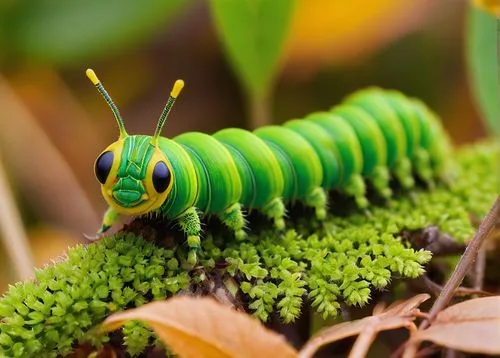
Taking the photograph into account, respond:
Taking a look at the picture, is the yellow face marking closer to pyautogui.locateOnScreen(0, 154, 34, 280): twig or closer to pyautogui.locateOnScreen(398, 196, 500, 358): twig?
pyautogui.locateOnScreen(398, 196, 500, 358): twig

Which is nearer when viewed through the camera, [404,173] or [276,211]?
[276,211]

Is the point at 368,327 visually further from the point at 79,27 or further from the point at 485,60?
the point at 79,27

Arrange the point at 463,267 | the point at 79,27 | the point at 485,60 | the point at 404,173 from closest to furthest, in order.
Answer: the point at 463,267 → the point at 404,173 → the point at 485,60 → the point at 79,27

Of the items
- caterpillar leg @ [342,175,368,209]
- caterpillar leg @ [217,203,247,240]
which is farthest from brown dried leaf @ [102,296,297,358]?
caterpillar leg @ [342,175,368,209]

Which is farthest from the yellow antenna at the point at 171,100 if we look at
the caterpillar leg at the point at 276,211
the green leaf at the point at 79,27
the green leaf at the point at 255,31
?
the green leaf at the point at 79,27

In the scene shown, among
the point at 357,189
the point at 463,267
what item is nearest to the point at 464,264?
the point at 463,267

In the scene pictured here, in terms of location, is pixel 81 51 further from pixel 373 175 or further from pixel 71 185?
pixel 373 175

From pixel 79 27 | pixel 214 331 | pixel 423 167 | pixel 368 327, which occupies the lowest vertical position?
pixel 423 167

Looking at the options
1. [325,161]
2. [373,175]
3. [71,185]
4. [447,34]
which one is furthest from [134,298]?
[447,34]
